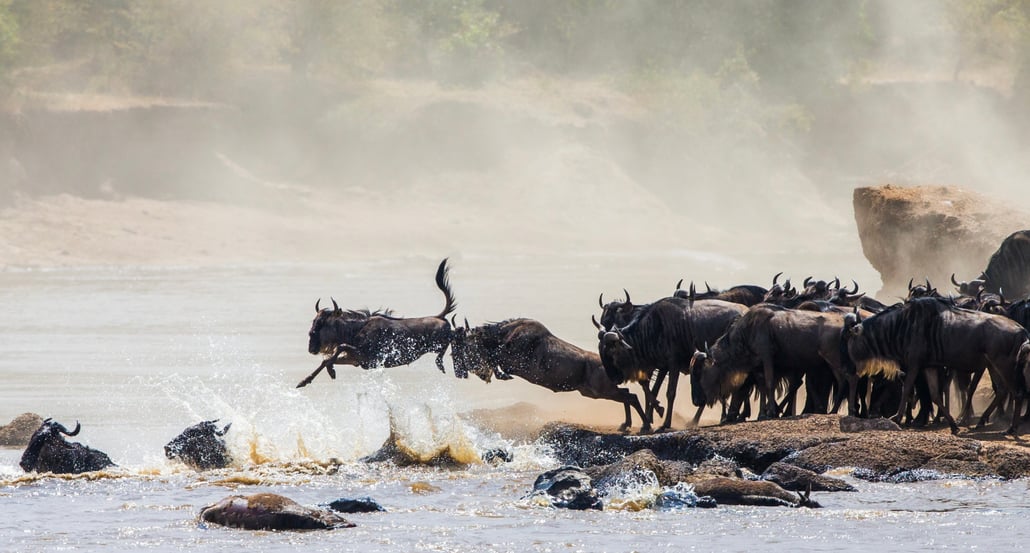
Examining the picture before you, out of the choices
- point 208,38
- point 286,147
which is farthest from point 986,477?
point 208,38

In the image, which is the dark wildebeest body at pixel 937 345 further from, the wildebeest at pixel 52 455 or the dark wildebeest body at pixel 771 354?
the wildebeest at pixel 52 455

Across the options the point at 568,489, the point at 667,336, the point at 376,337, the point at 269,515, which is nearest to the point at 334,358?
the point at 376,337

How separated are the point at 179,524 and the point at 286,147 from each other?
46.3 m

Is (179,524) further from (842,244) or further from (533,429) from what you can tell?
(842,244)

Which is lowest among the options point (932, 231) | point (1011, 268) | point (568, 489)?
point (568, 489)

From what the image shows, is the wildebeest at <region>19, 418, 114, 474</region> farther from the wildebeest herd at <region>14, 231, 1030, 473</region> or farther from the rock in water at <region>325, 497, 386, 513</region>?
the rock in water at <region>325, 497, 386, 513</region>

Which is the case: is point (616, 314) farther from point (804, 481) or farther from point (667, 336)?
point (804, 481)

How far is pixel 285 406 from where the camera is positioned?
1783 cm

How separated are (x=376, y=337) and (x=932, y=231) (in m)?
8.55

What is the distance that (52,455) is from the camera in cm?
1310

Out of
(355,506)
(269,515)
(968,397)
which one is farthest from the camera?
(968,397)

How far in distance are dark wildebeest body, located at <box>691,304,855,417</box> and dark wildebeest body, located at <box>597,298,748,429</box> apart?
18.5 inches

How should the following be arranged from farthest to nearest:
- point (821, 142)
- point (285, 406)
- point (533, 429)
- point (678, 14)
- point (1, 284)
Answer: point (678, 14) → point (821, 142) → point (1, 284) → point (285, 406) → point (533, 429)

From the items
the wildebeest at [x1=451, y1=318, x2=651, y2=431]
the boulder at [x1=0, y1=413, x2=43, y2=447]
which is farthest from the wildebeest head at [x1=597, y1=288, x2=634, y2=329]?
the boulder at [x1=0, y1=413, x2=43, y2=447]
